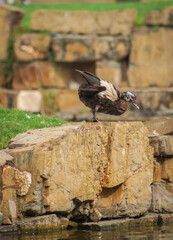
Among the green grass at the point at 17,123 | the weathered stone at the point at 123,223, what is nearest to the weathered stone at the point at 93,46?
the green grass at the point at 17,123

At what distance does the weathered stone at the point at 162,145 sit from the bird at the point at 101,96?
39.3 inches

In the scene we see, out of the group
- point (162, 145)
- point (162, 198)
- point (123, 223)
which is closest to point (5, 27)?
point (162, 145)

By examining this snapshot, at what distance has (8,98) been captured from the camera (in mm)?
16453

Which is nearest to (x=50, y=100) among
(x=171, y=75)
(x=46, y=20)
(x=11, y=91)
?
(x=11, y=91)

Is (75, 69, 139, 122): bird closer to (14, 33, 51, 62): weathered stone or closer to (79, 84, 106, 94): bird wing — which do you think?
(79, 84, 106, 94): bird wing

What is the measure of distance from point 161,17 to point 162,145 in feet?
24.5

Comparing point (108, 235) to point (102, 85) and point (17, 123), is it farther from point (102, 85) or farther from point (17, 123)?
point (17, 123)

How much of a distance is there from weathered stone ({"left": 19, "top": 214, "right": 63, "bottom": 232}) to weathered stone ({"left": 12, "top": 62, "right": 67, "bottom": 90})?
9.02 m

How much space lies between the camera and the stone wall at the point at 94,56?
16.0 metres

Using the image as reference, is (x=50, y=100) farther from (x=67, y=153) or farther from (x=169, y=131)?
(x=67, y=153)

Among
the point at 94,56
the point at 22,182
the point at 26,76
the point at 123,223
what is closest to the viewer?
the point at 22,182

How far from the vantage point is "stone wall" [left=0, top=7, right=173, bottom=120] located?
16031 mm

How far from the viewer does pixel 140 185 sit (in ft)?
29.7

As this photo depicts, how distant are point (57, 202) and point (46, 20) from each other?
9.47m
